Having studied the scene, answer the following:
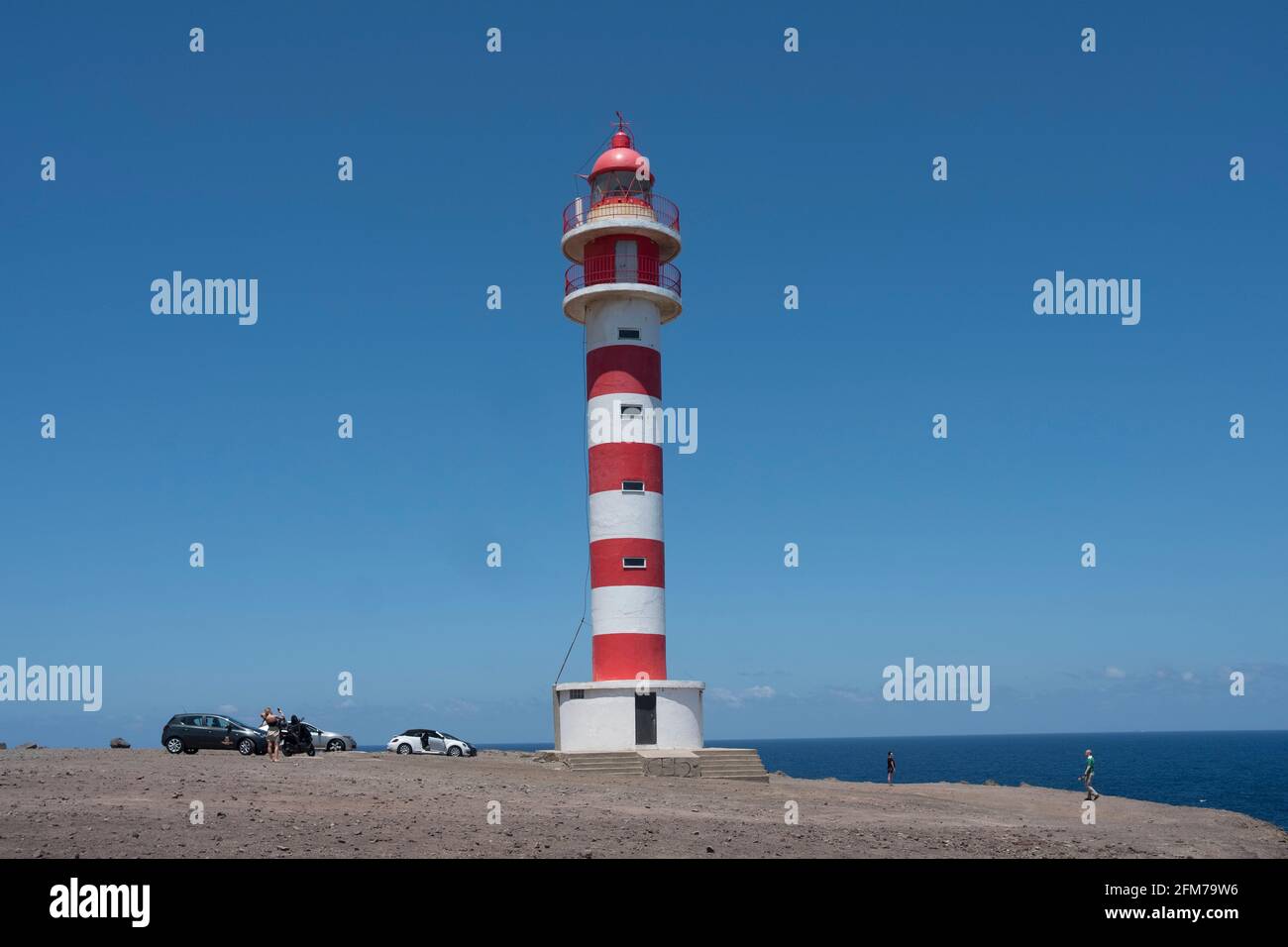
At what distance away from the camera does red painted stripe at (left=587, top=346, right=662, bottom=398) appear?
40.7 meters

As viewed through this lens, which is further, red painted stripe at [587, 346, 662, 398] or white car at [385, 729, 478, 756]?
white car at [385, 729, 478, 756]

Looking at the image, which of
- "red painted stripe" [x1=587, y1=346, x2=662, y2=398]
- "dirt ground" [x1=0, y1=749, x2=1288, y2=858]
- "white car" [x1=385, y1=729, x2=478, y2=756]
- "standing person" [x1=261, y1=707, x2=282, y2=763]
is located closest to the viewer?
"dirt ground" [x1=0, y1=749, x2=1288, y2=858]

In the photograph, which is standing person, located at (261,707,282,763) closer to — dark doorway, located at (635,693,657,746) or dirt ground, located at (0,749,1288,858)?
dirt ground, located at (0,749,1288,858)

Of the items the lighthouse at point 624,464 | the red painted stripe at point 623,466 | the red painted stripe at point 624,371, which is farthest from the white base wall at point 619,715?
the red painted stripe at point 624,371

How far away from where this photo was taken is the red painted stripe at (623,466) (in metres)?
39.9

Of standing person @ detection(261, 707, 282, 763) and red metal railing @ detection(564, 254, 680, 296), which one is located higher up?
red metal railing @ detection(564, 254, 680, 296)

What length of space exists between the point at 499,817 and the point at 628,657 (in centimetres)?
1576

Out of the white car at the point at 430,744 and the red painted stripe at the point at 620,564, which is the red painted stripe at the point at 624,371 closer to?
the red painted stripe at the point at 620,564

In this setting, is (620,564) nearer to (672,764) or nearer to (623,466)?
(623,466)

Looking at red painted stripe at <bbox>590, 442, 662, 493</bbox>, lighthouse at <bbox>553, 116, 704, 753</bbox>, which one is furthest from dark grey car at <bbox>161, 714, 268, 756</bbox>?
red painted stripe at <bbox>590, 442, 662, 493</bbox>

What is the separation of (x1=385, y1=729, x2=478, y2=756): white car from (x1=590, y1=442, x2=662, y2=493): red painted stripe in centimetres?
1681

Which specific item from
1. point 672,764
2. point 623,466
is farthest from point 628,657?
point 623,466
